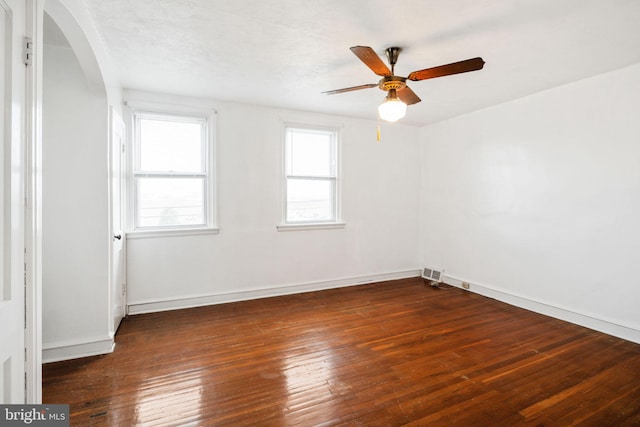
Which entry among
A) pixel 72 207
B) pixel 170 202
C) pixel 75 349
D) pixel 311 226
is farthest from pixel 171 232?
pixel 311 226

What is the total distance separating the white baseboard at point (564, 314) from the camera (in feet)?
9.66

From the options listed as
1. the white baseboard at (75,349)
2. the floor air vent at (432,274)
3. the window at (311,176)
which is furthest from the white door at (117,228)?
the floor air vent at (432,274)

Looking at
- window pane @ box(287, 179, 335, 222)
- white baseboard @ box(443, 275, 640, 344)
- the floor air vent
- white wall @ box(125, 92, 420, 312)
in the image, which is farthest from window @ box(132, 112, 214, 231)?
white baseboard @ box(443, 275, 640, 344)

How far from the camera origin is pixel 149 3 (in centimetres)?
197

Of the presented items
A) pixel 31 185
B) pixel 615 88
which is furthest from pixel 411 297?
pixel 31 185

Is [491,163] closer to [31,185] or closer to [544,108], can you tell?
[544,108]

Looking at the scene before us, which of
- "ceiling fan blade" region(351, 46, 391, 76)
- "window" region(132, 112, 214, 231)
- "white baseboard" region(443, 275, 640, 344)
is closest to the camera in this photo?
"ceiling fan blade" region(351, 46, 391, 76)

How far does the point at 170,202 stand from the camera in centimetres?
376

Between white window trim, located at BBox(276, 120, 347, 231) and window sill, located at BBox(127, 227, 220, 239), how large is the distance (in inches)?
36.6

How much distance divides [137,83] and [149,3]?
160cm

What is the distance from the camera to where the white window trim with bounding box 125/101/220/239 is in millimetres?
3484

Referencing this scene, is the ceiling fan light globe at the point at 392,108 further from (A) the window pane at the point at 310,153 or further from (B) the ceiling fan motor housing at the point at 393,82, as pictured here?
(A) the window pane at the point at 310,153

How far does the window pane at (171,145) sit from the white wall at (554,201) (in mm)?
3750

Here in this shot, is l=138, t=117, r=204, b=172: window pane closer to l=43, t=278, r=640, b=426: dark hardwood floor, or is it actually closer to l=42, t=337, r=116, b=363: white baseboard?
l=43, t=278, r=640, b=426: dark hardwood floor
